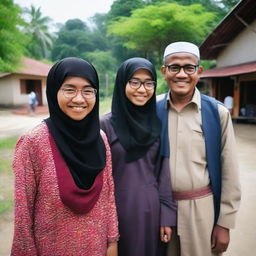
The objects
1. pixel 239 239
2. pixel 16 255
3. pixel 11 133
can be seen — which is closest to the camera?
pixel 16 255

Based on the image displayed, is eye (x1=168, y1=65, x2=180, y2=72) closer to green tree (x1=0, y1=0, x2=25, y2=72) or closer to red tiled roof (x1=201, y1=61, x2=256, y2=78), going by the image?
green tree (x1=0, y1=0, x2=25, y2=72)

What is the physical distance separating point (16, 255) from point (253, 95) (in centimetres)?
1391

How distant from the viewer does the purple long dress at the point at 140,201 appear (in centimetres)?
173

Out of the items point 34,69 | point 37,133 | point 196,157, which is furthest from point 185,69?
point 34,69

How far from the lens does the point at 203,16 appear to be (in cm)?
2016

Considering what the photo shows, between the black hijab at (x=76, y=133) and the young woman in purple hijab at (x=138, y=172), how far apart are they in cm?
27

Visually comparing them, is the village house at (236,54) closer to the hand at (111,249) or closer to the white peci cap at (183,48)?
the white peci cap at (183,48)

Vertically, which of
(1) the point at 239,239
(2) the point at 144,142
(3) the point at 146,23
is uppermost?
(3) the point at 146,23

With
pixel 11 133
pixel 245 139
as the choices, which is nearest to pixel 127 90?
pixel 245 139

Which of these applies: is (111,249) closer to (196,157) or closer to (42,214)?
(42,214)

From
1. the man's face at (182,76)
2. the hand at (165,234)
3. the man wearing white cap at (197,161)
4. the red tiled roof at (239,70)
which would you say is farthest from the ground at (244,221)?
the red tiled roof at (239,70)

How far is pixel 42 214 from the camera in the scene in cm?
135

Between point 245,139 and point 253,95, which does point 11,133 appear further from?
point 253,95

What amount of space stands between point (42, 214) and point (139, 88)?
95 centimetres
